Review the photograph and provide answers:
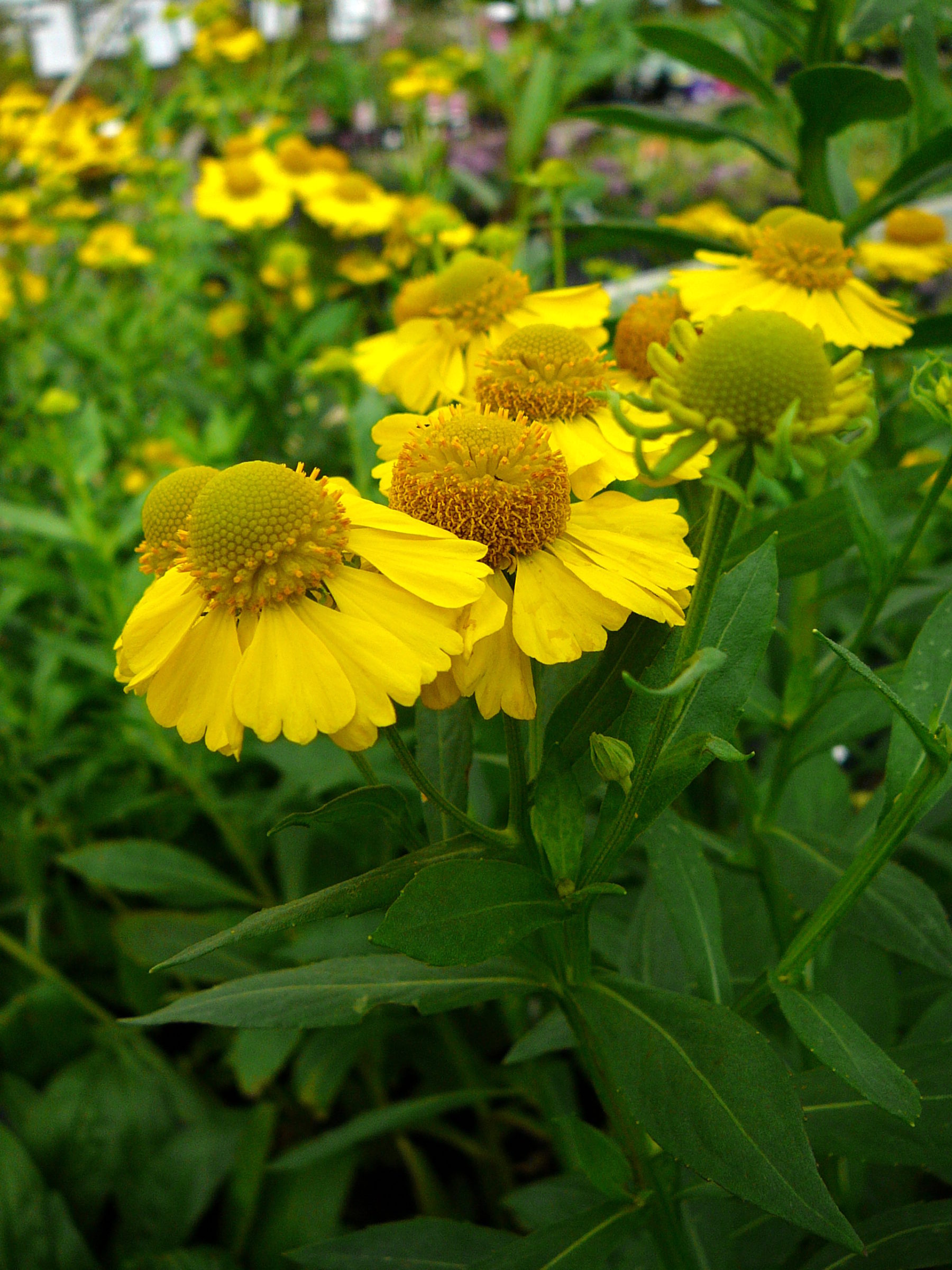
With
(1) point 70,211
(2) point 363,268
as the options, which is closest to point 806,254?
(2) point 363,268

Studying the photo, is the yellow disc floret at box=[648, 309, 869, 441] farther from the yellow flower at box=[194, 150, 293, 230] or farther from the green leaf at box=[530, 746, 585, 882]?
the yellow flower at box=[194, 150, 293, 230]

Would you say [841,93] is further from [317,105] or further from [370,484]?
[317,105]

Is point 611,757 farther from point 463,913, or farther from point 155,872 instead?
point 155,872

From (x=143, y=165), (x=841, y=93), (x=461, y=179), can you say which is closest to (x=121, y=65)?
(x=143, y=165)

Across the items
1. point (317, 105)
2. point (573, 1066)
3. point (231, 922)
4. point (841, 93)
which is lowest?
point (573, 1066)

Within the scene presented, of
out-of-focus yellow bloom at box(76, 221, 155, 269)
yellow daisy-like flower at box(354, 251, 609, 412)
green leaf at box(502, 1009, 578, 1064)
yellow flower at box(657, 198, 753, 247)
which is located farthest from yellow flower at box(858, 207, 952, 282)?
out-of-focus yellow bloom at box(76, 221, 155, 269)

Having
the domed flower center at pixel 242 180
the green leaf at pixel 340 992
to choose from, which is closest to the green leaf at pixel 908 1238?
the green leaf at pixel 340 992
